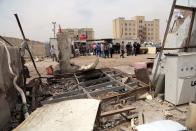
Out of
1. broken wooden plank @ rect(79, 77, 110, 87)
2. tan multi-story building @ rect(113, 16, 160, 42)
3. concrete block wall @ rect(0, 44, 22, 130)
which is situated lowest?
broken wooden plank @ rect(79, 77, 110, 87)

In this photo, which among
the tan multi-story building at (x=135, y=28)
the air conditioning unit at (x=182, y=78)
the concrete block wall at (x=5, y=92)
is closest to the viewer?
the concrete block wall at (x=5, y=92)

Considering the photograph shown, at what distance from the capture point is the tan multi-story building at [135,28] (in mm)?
82850

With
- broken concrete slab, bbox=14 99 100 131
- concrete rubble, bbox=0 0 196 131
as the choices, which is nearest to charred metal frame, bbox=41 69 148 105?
concrete rubble, bbox=0 0 196 131

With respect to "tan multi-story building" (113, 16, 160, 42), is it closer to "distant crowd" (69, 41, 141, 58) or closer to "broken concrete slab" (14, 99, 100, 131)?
"distant crowd" (69, 41, 141, 58)

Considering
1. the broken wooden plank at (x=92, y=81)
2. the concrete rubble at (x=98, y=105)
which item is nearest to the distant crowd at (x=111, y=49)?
the concrete rubble at (x=98, y=105)

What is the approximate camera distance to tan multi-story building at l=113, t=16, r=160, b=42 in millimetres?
82850

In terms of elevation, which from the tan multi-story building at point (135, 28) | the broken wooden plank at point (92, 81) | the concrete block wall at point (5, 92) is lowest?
the broken wooden plank at point (92, 81)

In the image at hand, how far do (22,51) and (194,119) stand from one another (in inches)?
234

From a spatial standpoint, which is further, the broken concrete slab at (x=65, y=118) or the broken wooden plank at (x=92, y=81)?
the broken wooden plank at (x=92, y=81)

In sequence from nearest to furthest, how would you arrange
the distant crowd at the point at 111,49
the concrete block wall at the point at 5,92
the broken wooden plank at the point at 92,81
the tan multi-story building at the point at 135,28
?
the concrete block wall at the point at 5,92, the broken wooden plank at the point at 92,81, the distant crowd at the point at 111,49, the tan multi-story building at the point at 135,28

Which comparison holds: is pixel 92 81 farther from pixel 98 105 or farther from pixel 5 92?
pixel 98 105

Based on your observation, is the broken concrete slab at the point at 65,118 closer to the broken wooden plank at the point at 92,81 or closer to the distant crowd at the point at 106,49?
the broken wooden plank at the point at 92,81

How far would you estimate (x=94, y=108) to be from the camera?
11.9 ft

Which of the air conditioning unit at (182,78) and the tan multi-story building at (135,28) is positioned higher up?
A: the tan multi-story building at (135,28)
